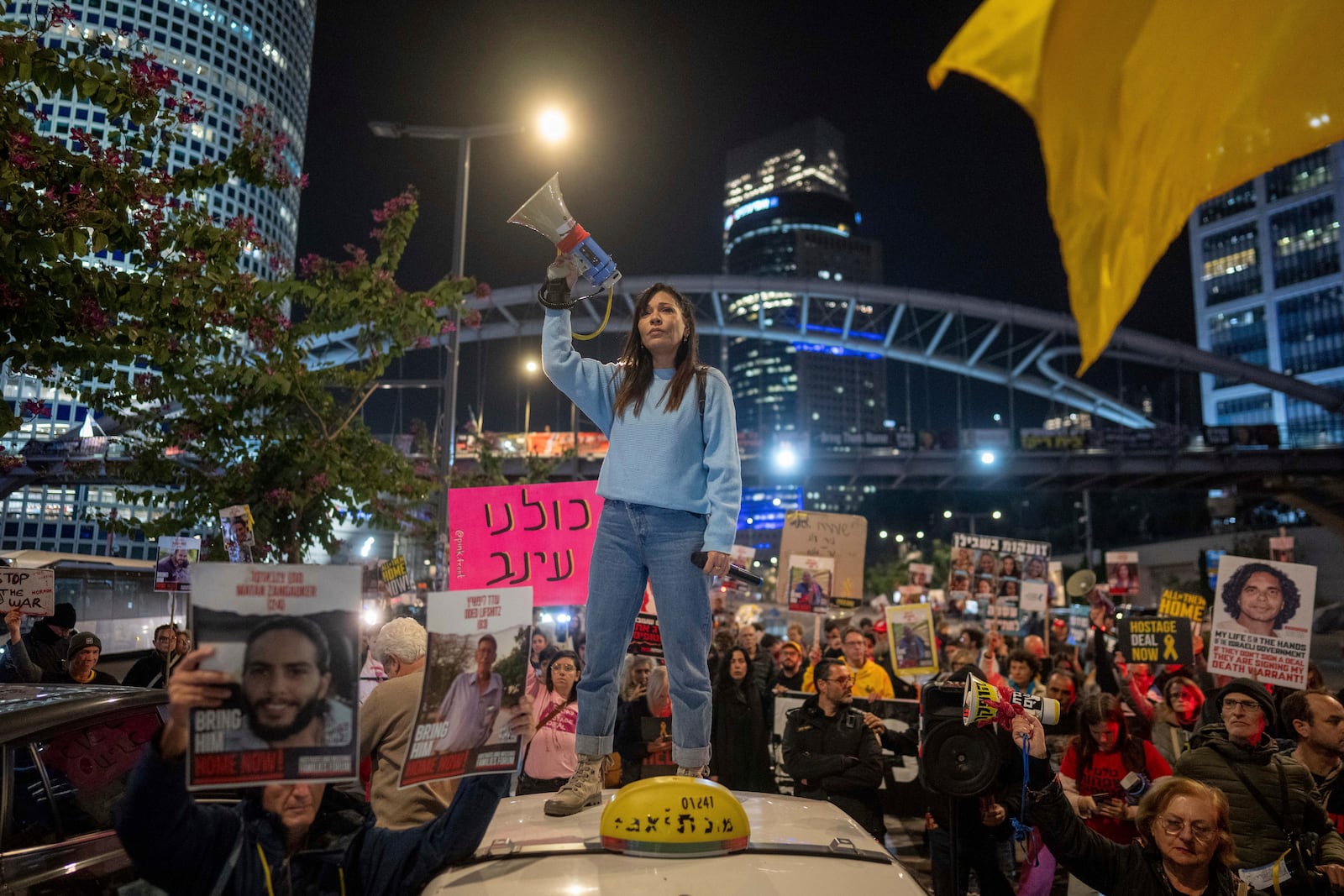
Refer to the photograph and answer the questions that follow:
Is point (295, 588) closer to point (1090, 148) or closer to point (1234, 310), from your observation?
point (1090, 148)

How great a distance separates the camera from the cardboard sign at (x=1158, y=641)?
398 inches

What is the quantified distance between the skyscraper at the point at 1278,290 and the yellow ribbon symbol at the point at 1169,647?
318 feet

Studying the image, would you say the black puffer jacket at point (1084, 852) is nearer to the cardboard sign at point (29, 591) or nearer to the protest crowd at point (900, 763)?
the protest crowd at point (900, 763)

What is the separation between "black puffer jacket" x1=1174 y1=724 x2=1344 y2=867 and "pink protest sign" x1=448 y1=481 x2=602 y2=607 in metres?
3.69

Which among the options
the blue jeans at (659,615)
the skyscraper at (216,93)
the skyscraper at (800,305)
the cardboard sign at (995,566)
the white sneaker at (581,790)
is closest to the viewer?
the white sneaker at (581,790)

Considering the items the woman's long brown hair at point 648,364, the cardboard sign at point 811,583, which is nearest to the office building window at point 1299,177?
the cardboard sign at point 811,583

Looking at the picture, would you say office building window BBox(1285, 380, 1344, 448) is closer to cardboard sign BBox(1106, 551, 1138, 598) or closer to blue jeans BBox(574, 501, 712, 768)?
cardboard sign BBox(1106, 551, 1138, 598)

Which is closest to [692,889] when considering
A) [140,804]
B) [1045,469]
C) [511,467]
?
[140,804]

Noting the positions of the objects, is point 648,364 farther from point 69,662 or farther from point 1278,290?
point 1278,290

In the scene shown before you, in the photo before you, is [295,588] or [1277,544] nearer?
[295,588]

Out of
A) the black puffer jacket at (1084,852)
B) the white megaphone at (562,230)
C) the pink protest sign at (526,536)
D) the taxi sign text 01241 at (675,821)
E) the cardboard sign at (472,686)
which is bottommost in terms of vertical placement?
the black puffer jacket at (1084,852)

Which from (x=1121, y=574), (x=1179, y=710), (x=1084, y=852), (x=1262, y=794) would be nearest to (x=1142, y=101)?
(x=1084, y=852)

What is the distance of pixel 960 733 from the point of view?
353 centimetres

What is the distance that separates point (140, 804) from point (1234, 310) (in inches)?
4955
